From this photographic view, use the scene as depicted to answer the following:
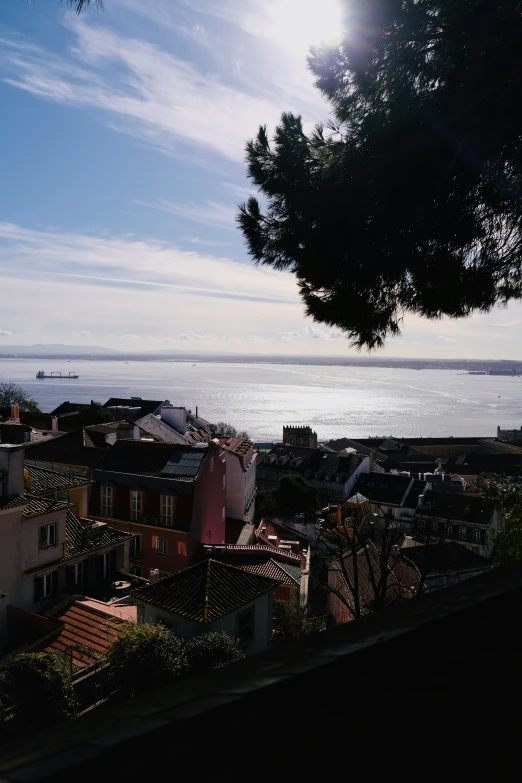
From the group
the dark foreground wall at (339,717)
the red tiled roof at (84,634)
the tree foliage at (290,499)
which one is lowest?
the tree foliage at (290,499)

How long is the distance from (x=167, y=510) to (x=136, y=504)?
2.71ft

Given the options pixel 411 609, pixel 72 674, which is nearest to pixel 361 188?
pixel 411 609

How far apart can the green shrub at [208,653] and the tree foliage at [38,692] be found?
1.37 meters

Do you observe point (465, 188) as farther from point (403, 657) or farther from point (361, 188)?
point (403, 657)

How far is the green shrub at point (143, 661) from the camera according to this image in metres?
6.40

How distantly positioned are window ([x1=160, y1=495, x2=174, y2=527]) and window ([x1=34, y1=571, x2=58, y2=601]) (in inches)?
151

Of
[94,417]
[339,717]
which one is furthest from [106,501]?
[94,417]

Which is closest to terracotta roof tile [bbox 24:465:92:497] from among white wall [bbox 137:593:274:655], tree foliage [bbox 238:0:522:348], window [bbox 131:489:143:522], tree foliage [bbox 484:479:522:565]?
window [bbox 131:489:143:522]

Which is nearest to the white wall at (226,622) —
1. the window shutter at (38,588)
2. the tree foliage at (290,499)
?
the window shutter at (38,588)

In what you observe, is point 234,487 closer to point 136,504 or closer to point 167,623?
point 136,504

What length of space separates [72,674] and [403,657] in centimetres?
702

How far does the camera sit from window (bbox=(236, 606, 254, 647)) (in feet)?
28.7

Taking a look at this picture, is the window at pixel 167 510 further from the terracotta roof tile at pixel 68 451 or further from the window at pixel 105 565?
the terracotta roof tile at pixel 68 451

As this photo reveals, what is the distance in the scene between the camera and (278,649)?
1085 millimetres
